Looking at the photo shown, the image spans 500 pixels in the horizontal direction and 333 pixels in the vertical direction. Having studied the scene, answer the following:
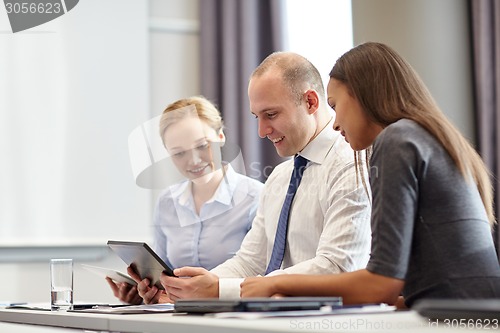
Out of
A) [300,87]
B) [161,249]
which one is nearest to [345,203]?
[300,87]

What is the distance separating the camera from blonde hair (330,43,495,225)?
1569mm

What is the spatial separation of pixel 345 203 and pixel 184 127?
2.91 feet

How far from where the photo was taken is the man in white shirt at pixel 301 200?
2023mm

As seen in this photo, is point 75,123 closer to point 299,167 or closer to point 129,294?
point 129,294

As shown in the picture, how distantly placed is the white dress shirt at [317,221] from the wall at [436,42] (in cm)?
131

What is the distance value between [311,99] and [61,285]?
0.95 metres

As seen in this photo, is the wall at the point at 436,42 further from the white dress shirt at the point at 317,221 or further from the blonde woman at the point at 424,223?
the blonde woman at the point at 424,223

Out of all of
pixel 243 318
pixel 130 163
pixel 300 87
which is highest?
pixel 300 87

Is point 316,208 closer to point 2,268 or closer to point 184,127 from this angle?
point 184,127

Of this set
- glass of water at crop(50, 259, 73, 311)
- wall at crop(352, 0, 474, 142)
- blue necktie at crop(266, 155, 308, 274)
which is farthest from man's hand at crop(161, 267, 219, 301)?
wall at crop(352, 0, 474, 142)

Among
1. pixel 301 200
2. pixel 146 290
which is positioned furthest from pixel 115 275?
pixel 301 200

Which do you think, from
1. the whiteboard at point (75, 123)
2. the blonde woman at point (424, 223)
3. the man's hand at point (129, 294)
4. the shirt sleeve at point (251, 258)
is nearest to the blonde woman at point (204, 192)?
the shirt sleeve at point (251, 258)

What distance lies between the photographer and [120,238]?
3699 millimetres

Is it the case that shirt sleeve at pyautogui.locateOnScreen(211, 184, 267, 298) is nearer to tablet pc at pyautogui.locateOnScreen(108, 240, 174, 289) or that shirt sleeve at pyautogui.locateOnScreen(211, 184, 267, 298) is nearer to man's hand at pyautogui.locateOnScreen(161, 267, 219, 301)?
tablet pc at pyautogui.locateOnScreen(108, 240, 174, 289)
